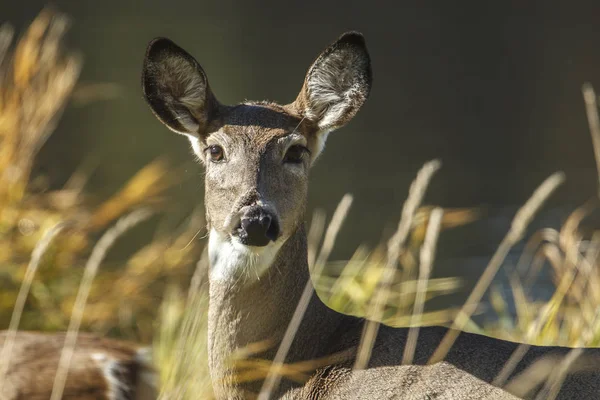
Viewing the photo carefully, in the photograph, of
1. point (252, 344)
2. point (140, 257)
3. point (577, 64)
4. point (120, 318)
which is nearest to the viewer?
point (252, 344)

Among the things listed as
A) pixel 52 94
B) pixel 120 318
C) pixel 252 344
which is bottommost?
pixel 120 318

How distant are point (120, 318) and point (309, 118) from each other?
2.30 m

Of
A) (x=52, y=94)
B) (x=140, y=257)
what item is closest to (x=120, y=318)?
(x=140, y=257)

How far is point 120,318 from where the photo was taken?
6457mm

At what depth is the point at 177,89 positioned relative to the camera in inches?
181

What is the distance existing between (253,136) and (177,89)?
1.40 ft

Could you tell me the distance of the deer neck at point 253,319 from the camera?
429cm

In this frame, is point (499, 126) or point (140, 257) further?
point (499, 126)

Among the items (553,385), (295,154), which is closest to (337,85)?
(295,154)

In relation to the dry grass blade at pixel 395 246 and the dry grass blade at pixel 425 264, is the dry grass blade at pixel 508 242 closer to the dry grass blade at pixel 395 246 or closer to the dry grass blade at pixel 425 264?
the dry grass blade at pixel 425 264

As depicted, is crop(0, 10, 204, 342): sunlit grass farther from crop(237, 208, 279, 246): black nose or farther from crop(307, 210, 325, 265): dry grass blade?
crop(237, 208, 279, 246): black nose

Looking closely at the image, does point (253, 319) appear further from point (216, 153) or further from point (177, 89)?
point (177, 89)

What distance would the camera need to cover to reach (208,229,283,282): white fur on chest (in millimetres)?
4180

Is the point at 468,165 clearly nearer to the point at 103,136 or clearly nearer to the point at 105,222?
the point at 103,136
